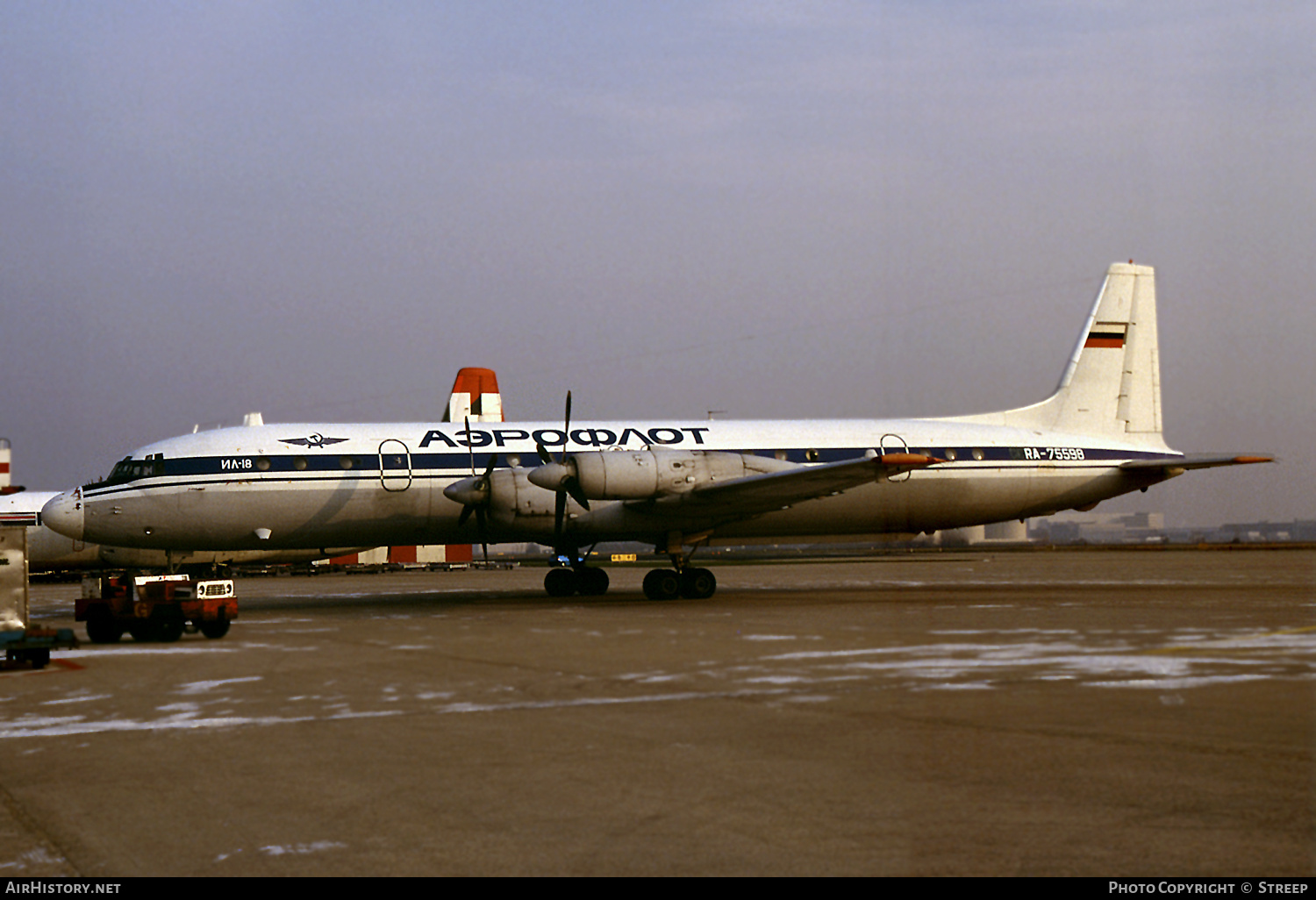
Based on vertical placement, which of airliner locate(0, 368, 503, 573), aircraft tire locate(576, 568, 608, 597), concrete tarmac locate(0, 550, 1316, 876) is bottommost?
concrete tarmac locate(0, 550, 1316, 876)

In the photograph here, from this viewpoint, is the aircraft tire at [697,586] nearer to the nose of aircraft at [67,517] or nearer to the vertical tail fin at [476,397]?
the nose of aircraft at [67,517]

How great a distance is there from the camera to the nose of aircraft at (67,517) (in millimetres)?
24547

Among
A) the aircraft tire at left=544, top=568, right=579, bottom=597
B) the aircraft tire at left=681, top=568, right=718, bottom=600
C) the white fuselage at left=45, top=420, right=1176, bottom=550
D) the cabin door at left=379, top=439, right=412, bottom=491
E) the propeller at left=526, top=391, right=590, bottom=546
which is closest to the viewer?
the propeller at left=526, top=391, right=590, bottom=546

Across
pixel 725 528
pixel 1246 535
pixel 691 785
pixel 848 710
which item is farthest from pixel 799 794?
pixel 1246 535

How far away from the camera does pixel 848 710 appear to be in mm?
9719

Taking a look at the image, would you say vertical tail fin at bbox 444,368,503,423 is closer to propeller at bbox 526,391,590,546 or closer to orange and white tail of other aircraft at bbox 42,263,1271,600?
orange and white tail of other aircraft at bbox 42,263,1271,600

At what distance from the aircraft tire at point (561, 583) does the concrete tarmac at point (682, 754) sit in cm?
1100

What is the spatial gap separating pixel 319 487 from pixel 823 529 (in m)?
11.7

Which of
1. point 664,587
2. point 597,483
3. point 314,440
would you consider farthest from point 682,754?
point 314,440

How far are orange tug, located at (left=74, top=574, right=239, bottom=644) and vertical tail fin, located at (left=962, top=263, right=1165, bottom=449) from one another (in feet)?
62.0

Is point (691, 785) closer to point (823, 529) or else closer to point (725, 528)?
point (725, 528)

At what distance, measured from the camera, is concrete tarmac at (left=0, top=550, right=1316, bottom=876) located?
19.0 feet

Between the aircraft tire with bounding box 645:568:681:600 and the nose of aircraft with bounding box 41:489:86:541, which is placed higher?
the nose of aircraft with bounding box 41:489:86:541

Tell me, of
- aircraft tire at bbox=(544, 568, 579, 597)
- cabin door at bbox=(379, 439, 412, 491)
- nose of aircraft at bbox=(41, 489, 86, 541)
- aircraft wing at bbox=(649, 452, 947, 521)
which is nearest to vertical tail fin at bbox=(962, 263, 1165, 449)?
aircraft wing at bbox=(649, 452, 947, 521)
